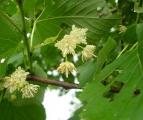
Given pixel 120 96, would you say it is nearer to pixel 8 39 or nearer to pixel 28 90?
pixel 28 90

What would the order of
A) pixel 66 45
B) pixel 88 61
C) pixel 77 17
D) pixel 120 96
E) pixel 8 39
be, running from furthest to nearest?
pixel 77 17, pixel 8 39, pixel 88 61, pixel 66 45, pixel 120 96

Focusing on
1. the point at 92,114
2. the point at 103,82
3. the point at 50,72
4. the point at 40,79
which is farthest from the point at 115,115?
the point at 50,72

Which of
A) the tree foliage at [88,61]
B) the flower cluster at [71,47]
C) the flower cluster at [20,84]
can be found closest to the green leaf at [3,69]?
the tree foliage at [88,61]

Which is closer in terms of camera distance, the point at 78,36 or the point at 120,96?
the point at 120,96

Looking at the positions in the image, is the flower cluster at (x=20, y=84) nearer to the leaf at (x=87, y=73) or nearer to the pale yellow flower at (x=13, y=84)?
the pale yellow flower at (x=13, y=84)

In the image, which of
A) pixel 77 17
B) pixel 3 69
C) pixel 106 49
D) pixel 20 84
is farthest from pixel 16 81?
pixel 77 17

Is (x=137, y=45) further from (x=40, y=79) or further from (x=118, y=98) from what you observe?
(x=40, y=79)

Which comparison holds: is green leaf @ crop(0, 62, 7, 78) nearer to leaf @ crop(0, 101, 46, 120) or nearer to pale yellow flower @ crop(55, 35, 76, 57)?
leaf @ crop(0, 101, 46, 120)

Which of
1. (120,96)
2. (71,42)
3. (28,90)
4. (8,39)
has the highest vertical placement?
(8,39)
